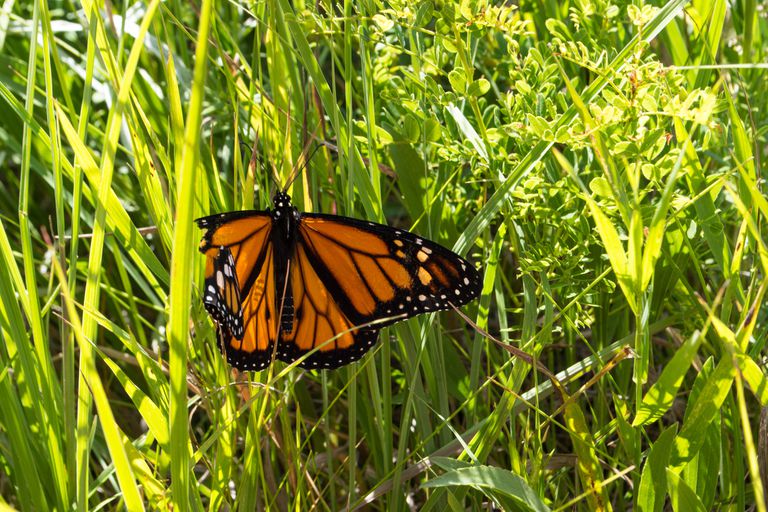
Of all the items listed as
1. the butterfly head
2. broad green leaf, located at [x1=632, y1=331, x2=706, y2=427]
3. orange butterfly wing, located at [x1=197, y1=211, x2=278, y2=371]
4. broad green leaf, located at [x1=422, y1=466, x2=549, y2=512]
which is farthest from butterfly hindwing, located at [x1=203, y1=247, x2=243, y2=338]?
broad green leaf, located at [x1=632, y1=331, x2=706, y2=427]

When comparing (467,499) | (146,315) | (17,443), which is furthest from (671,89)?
(146,315)

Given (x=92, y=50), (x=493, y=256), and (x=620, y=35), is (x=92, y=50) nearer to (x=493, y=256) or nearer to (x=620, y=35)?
(x=493, y=256)

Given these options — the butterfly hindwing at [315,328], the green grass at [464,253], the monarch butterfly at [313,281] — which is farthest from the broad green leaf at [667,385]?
the butterfly hindwing at [315,328]

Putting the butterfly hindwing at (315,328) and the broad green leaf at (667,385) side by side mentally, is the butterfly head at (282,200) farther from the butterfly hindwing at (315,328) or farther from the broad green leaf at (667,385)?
the broad green leaf at (667,385)

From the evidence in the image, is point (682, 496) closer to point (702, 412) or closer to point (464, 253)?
point (702, 412)

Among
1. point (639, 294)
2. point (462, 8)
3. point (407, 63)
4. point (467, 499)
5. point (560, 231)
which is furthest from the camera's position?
point (407, 63)

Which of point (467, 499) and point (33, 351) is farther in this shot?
point (467, 499)
